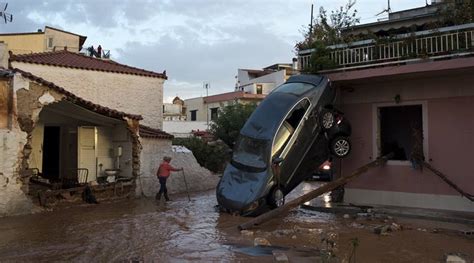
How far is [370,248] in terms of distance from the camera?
30.9ft

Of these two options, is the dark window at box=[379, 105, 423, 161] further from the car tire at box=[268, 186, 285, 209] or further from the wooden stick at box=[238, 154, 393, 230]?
the car tire at box=[268, 186, 285, 209]

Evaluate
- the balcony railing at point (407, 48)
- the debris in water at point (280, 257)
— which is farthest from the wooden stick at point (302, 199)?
the balcony railing at point (407, 48)

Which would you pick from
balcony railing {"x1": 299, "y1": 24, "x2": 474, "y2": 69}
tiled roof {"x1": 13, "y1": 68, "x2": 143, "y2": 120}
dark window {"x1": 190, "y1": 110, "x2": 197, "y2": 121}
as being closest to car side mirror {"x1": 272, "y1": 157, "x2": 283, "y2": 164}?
balcony railing {"x1": 299, "y1": 24, "x2": 474, "y2": 69}

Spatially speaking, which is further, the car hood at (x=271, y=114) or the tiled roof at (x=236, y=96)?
the tiled roof at (x=236, y=96)

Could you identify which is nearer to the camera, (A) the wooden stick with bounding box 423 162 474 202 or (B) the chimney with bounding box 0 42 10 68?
(A) the wooden stick with bounding box 423 162 474 202

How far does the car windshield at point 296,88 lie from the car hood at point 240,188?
2.52 meters

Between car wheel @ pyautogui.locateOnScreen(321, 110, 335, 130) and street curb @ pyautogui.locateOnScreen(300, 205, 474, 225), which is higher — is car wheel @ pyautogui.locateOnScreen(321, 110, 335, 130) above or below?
above

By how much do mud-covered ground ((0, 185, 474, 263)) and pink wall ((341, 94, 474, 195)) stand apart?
5.82ft

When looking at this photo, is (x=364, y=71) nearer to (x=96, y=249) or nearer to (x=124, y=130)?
(x=96, y=249)

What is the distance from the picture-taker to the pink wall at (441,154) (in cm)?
1279

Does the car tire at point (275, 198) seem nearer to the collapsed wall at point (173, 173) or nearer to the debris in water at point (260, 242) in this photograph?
the debris in water at point (260, 242)

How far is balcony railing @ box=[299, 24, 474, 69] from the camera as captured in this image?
12281mm

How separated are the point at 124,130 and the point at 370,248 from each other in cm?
1181

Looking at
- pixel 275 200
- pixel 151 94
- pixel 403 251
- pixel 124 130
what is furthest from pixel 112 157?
pixel 403 251
